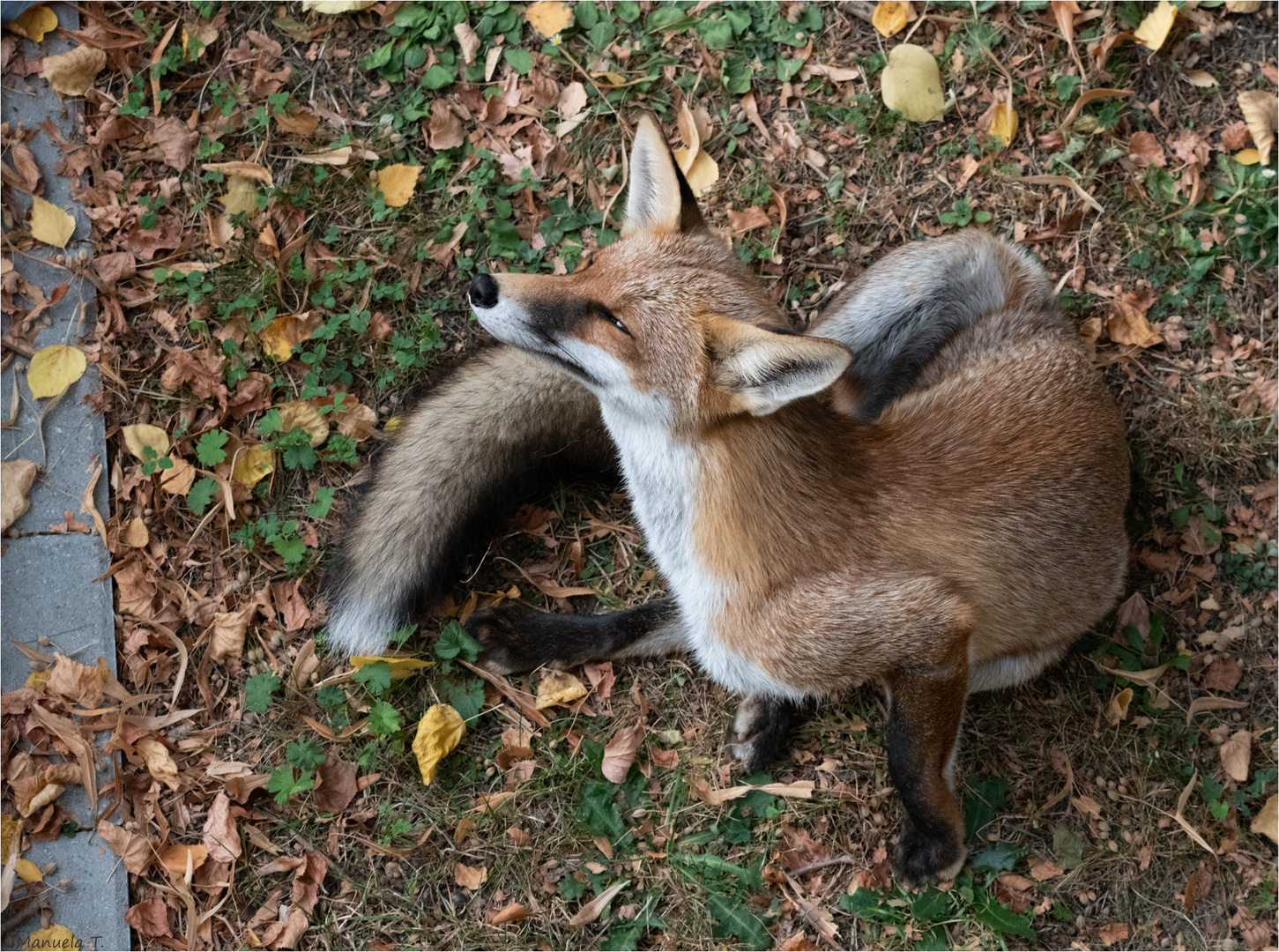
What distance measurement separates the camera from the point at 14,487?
3205 mm

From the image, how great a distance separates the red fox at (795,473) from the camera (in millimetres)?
2297

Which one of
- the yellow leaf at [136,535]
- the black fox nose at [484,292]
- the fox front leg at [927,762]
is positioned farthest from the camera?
the yellow leaf at [136,535]

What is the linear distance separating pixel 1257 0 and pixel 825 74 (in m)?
1.69

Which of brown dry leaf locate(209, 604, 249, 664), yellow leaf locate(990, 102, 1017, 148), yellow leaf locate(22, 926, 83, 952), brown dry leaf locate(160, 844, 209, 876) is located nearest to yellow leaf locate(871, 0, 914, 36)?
yellow leaf locate(990, 102, 1017, 148)

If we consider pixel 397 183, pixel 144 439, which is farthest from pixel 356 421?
pixel 397 183

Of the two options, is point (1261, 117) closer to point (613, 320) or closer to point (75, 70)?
point (613, 320)

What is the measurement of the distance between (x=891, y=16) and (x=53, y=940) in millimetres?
4528

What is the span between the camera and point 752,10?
3662 millimetres

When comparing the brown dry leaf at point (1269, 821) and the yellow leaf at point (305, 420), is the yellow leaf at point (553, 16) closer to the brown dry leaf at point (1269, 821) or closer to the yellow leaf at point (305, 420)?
the yellow leaf at point (305, 420)

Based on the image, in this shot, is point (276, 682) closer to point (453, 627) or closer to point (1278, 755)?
point (453, 627)

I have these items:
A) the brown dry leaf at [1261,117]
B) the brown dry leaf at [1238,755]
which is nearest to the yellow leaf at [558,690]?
the brown dry leaf at [1238,755]

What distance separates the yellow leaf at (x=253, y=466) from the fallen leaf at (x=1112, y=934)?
329 cm

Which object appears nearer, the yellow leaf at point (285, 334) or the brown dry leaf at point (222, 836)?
the brown dry leaf at point (222, 836)

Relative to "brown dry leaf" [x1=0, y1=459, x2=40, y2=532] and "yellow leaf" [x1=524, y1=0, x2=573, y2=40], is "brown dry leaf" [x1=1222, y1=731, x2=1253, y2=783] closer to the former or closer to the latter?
"yellow leaf" [x1=524, y1=0, x2=573, y2=40]
